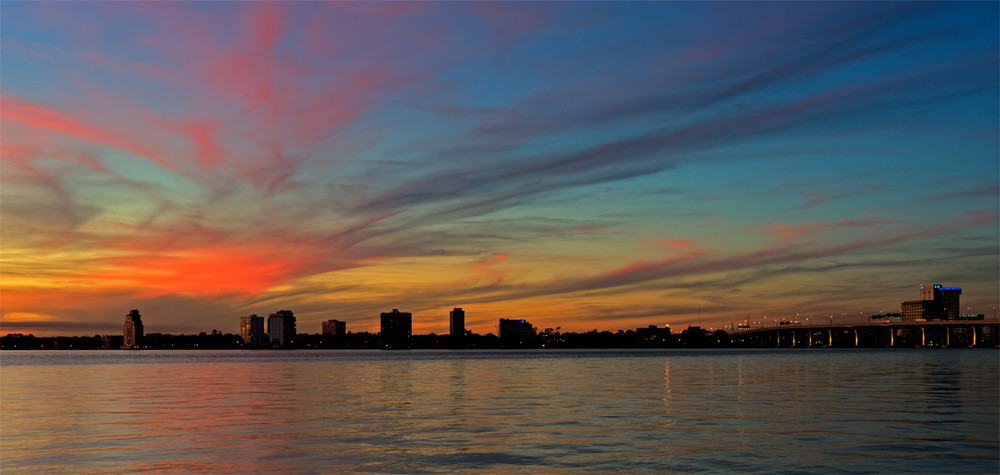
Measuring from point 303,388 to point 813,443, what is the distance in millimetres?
49786

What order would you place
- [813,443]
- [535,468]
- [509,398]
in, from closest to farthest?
[535,468]
[813,443]
[509,398]

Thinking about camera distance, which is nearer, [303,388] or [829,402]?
[829,402]

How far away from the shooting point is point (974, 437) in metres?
36.5

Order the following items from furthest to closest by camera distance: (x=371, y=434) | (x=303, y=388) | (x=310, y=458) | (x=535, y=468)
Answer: (x=303, y=388), (x=371, y=434), (x=310, y=458), (x=535, y=468)

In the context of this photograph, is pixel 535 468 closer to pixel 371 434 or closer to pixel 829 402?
pixel 371 434

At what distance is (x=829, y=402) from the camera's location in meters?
54.2

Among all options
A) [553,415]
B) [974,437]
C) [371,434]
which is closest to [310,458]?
[371,434]

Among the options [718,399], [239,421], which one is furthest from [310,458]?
[718,399]

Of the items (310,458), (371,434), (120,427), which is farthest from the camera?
(120,427)

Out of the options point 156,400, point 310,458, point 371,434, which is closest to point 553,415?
point 371,434

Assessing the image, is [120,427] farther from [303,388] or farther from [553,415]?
[303,388]

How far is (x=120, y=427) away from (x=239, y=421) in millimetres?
5772

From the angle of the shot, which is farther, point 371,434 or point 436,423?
point 436,423

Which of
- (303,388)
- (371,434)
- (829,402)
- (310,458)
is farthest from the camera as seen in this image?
(303,388)
